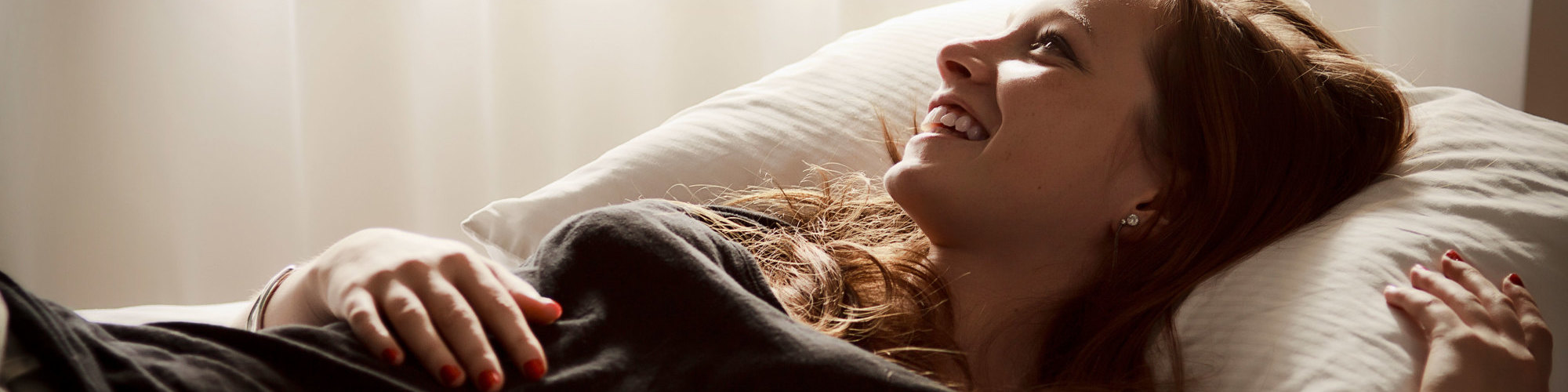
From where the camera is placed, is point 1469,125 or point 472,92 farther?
point 472,92

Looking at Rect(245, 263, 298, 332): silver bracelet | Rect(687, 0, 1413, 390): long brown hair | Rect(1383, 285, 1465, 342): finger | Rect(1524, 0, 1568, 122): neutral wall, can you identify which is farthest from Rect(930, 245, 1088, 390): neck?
Rect(1524, 0, 1568, 122): neutral wall

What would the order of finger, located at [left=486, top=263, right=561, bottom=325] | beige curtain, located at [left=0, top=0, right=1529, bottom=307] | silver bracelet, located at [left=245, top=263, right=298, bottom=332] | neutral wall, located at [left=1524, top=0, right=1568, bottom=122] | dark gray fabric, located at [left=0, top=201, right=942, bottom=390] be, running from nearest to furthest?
dark gray fabric, located at [left=0, top=201, right=942, bottom=390]
finger, located at [left=486, top=263, right=561, bottom=325]
silver bracelet, located at [left=245, top=263, right=298, bottom=332]
neutral wall, located at [left=1524, top=0, right=1568, bottom=122]
beige curtain, located at [left=0, top=0, right=1529, bottom=307]

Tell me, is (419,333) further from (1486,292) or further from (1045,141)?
(1486,292)

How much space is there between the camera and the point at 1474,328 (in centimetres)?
74

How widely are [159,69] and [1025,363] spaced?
1401mm

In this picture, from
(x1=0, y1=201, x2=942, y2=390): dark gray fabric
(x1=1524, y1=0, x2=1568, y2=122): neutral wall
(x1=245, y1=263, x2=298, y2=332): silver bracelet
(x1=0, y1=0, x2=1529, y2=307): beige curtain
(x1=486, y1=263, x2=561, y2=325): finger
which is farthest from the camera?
(x1=0, y1=0, x2=1529, y2=307): beige curtain

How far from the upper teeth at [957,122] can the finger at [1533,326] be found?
1.35 ft

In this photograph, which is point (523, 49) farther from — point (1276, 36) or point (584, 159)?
point (1276, 36)

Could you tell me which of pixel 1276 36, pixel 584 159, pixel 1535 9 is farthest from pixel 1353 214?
pixel 584 159

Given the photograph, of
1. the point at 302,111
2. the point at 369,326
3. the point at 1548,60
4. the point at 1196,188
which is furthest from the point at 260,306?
the point at 1548,60

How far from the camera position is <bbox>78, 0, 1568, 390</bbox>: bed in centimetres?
75

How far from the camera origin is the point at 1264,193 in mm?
923

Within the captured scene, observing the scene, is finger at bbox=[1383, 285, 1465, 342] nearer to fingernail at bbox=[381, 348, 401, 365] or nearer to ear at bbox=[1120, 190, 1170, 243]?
ear at bbox=[1120, 190, 1170, 243]

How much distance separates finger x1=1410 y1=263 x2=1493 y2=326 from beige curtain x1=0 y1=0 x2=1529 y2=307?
877 millimetres
